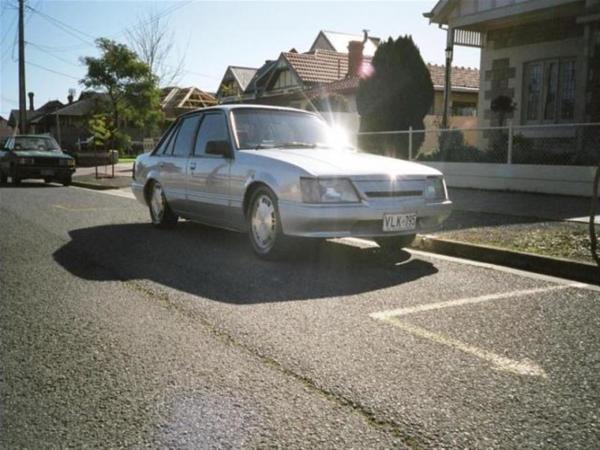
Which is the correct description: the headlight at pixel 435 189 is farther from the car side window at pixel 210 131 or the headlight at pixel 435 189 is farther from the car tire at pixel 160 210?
the car tire at pixel 160 210

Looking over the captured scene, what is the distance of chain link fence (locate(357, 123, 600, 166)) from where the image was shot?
11573 mm

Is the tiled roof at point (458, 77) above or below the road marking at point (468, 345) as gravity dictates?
above

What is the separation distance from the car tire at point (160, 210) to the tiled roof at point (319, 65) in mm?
27809

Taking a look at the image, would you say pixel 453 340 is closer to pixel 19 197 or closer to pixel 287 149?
pixel 287 149

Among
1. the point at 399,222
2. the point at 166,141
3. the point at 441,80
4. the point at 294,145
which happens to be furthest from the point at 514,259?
the point at 441,80

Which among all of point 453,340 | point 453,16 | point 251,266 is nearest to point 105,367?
point 453,340

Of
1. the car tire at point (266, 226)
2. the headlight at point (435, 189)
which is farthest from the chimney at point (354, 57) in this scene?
the car tire at point (266, 226)

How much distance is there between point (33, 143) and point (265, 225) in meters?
15.5

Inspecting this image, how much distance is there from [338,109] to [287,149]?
929 inches

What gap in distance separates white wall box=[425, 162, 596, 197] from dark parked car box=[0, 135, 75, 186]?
438 inches

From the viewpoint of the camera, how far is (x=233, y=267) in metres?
5.46

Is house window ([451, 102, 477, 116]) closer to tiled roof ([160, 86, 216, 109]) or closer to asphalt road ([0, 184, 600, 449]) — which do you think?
asphalt road ([0, 184, 600, 449])

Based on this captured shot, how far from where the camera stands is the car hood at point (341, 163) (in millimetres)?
5254

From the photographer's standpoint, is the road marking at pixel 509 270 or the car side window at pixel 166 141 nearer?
the road marking at pixel 509 270
